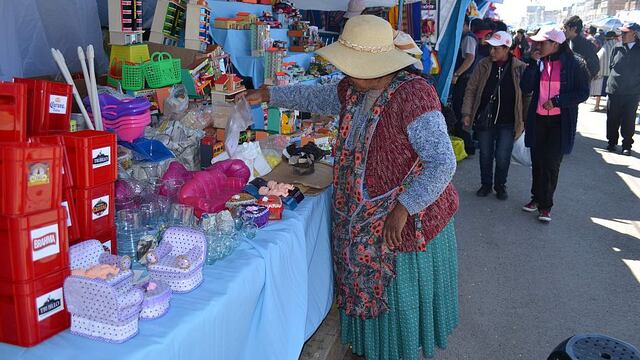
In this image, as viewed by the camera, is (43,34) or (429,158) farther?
(43,34)

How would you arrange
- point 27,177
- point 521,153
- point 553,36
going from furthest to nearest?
point 521,153 → point 553,36 → point 27,177

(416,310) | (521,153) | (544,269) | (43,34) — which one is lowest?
(544,269)

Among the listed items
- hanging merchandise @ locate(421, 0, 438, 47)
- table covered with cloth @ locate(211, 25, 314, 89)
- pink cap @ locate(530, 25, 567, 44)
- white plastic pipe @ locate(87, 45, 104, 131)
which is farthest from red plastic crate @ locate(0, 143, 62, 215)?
hanging merchandise @ locate(421, 0, 438, 47)

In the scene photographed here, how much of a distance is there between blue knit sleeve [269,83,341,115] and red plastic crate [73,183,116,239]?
1.23m

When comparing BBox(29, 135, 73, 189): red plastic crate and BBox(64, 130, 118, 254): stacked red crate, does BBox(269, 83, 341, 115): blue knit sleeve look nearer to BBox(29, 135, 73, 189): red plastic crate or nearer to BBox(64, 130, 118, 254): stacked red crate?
BBox(64, 130, 118, 254): stacked red crate

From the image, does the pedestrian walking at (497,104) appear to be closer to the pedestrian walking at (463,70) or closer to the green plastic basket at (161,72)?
the pedestrian walking at (463,70)

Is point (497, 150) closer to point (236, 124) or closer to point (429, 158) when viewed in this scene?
point (236, 124)

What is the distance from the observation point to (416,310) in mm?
2209

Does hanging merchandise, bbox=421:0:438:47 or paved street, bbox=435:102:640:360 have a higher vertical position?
hanging merchandise, bbox=421:0:438:47

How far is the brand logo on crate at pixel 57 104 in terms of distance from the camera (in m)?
1.41

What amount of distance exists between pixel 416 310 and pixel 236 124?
4.24ft

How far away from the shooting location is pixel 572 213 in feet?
16.1

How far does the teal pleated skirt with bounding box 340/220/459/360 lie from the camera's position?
2.17m

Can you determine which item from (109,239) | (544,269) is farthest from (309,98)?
(544,269)
